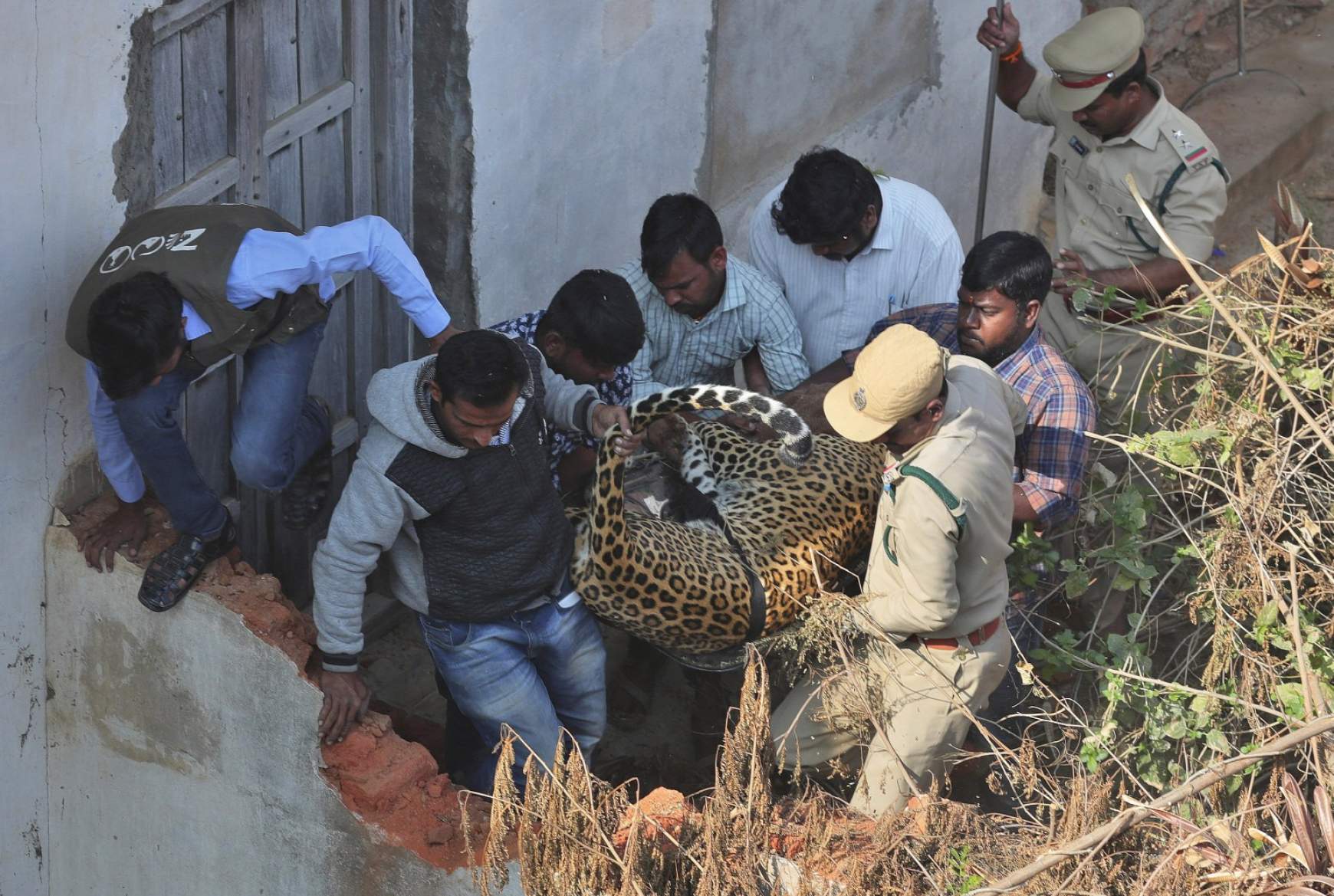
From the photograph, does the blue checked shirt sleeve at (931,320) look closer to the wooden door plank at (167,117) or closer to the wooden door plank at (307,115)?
the wooden door plank at (307,115)

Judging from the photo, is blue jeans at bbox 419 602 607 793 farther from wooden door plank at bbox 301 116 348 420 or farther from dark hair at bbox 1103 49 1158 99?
dark hair at bbox 1103 49 1158 99

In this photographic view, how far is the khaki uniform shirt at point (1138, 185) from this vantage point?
239 inches

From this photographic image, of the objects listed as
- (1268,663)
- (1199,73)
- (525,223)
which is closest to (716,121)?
(525,223)

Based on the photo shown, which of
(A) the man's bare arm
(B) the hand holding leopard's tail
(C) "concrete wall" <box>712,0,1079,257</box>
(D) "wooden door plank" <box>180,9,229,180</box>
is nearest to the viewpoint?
(B) the hand holding leopard's tail

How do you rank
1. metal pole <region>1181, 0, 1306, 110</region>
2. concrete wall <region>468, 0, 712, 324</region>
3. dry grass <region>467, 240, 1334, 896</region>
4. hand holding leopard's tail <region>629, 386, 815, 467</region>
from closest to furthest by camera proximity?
dry grass <region>467, 240, 1334, 896</region>, hand holding leopard's tail <region>629, 386, 815, 467</region>, concrete wall <region>468, 0, 712, 324</region>, metal pole <region>1181, 0, 1306, 110</region>

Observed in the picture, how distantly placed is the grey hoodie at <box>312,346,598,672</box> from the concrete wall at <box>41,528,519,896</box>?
20 centimetres

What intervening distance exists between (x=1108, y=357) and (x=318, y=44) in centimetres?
333

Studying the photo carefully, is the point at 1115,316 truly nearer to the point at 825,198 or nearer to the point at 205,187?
the point at 825,198

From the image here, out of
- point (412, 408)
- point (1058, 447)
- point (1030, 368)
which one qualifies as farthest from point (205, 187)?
point (1058, 447)

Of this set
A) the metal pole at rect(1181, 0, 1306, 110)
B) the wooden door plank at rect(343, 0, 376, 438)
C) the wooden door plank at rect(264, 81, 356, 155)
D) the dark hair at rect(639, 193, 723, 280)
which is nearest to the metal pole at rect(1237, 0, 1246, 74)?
the metal pole at rect(1181, 0, 1306, 110)

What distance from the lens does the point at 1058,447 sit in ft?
16.2

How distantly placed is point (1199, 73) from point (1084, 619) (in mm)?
6493

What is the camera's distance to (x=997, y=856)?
12.4 feet

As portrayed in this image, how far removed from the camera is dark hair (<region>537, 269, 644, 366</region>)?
15.3ft
